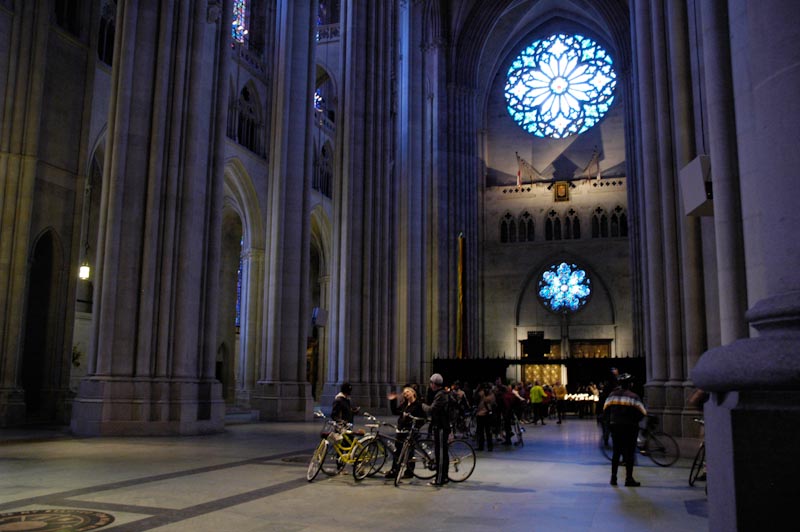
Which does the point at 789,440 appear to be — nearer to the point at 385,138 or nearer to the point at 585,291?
the point at 385,138

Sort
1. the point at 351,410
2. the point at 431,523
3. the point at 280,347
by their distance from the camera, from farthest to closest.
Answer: the point at 280,347, the point at 351,410, the point at 431,523

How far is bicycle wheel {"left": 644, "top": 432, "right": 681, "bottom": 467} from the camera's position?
12234 mm

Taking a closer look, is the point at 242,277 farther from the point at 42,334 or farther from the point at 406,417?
the point at 406,417

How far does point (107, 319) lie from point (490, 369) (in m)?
22.7

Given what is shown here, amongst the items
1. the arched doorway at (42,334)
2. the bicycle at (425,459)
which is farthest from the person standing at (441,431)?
the arched doorway at (42,334)

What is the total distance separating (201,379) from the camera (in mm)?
17547

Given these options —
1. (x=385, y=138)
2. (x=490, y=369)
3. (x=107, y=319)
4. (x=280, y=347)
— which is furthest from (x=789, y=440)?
(x=490, y=369)

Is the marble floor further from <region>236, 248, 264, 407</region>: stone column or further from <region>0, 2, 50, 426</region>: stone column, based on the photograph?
<region>236, 248, 264, 407</region>: stone column

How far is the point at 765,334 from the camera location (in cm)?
361

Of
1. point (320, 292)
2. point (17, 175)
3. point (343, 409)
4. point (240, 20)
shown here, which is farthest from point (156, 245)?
point (320, 292)

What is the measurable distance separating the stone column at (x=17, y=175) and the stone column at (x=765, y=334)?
765 inches

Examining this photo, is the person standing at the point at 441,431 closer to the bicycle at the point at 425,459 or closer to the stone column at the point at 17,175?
the bicycle at the point at 425,459

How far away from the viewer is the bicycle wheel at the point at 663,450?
40.1 feet

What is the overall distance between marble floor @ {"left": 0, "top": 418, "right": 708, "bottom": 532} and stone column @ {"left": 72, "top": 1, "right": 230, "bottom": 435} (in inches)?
96.7
